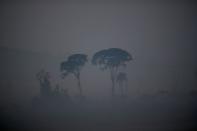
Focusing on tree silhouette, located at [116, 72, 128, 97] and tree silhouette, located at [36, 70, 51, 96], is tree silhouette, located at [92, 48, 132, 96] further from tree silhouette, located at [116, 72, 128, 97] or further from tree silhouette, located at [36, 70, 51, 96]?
tree silhouette, located at [36, 70, 51, 96]

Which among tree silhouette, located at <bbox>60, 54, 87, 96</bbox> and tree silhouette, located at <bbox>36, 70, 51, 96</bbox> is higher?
tree silhouette, located at <bbox>60, 54, 87, 96</bbox>

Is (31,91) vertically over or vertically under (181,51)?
under

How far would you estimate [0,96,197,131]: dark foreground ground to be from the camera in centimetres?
288

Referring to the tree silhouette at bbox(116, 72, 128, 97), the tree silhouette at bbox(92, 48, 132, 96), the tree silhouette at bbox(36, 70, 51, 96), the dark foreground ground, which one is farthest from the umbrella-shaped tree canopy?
the tree silhouette at bbox(36, 70, 51, 96)

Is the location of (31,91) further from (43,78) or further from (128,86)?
(128,86)

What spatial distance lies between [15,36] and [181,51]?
2.03 meters

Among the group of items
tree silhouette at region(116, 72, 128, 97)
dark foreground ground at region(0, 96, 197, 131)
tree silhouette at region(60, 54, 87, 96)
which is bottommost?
dark foreground ground at region(0, 96, 197, 131)

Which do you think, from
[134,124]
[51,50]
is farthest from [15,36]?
[134,124]

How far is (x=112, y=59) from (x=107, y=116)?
69cm

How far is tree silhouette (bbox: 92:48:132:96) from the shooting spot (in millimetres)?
2893

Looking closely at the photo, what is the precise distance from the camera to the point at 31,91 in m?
2.87

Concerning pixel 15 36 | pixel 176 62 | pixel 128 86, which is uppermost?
pixel 15 36

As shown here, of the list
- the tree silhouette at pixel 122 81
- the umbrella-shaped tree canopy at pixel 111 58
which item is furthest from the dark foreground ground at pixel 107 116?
the umbrella-shaped tree canopy at pixel 111 58

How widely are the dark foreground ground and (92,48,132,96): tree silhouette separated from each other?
39 cm
